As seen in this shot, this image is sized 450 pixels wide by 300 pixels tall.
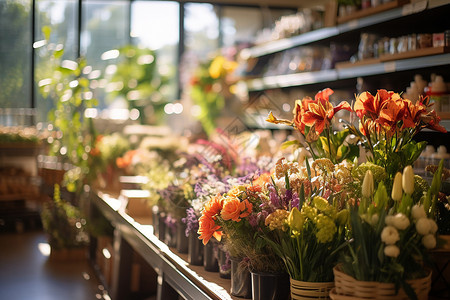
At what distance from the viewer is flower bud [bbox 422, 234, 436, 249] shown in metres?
1.43

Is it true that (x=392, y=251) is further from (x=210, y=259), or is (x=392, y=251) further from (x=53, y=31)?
(x=53, y=31)

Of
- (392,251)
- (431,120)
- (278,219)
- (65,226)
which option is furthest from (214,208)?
(65,226)

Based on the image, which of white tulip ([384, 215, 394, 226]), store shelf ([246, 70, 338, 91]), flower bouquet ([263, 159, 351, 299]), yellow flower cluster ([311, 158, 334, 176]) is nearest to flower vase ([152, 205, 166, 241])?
yellow flower cluster ([311, 158, 334, 176])

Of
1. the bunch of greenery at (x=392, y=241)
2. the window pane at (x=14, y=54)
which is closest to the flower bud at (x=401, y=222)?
the bunch of greenery at (x=392, y=241)

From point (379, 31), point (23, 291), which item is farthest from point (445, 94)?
point (23, 291)

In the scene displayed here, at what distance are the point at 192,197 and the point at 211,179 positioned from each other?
6.2 inches

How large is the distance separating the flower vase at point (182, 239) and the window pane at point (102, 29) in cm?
584

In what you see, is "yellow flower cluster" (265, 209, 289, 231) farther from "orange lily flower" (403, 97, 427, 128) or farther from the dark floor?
the dark floor

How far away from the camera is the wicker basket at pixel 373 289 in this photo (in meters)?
1.44

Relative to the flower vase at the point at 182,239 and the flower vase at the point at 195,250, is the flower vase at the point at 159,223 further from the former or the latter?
the flower vase at the point at 195,250

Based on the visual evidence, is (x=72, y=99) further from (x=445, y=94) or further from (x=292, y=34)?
(x=445, y=94)

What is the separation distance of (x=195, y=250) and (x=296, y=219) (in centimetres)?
92

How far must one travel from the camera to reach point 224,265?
2.10 m

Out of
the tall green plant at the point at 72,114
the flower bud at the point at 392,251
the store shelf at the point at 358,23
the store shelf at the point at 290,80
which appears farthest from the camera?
the tall green plant at the point at 72,114
